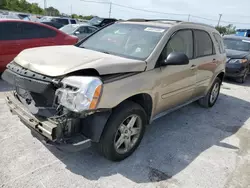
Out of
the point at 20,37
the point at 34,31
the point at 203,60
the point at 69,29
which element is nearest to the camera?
the point at 203,60

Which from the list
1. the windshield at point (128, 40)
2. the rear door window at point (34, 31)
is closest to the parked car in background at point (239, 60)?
the windshield at point (128, 40)

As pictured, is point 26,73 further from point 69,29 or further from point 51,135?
point 69,29

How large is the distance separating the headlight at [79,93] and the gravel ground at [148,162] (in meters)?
0.90

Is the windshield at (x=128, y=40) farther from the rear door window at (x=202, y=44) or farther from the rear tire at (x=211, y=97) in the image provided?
the rear tire at (x=211, y=97)

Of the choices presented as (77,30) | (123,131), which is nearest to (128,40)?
(123,131)

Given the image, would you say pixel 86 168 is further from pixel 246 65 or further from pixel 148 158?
pixel 246 65

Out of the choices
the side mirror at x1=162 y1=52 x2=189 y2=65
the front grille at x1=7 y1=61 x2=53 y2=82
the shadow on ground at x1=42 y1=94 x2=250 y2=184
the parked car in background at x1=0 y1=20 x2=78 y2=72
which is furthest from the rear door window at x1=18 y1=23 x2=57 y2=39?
the side mirror at x1=162 y1=52 x2=189 y2=65

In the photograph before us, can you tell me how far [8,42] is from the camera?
5789mm

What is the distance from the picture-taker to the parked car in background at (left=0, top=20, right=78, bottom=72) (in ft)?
18.9

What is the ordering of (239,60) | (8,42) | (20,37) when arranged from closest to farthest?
(8,42) → (20,37) → (239,60)

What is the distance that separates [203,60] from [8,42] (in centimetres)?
471

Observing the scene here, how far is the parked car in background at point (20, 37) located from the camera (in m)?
5.75

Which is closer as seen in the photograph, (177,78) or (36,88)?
(36,88)

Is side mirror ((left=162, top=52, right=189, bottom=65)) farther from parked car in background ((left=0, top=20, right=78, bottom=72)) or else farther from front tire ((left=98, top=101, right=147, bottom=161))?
parked car in background ((left=0, top=20, right=78, bottom=72))
